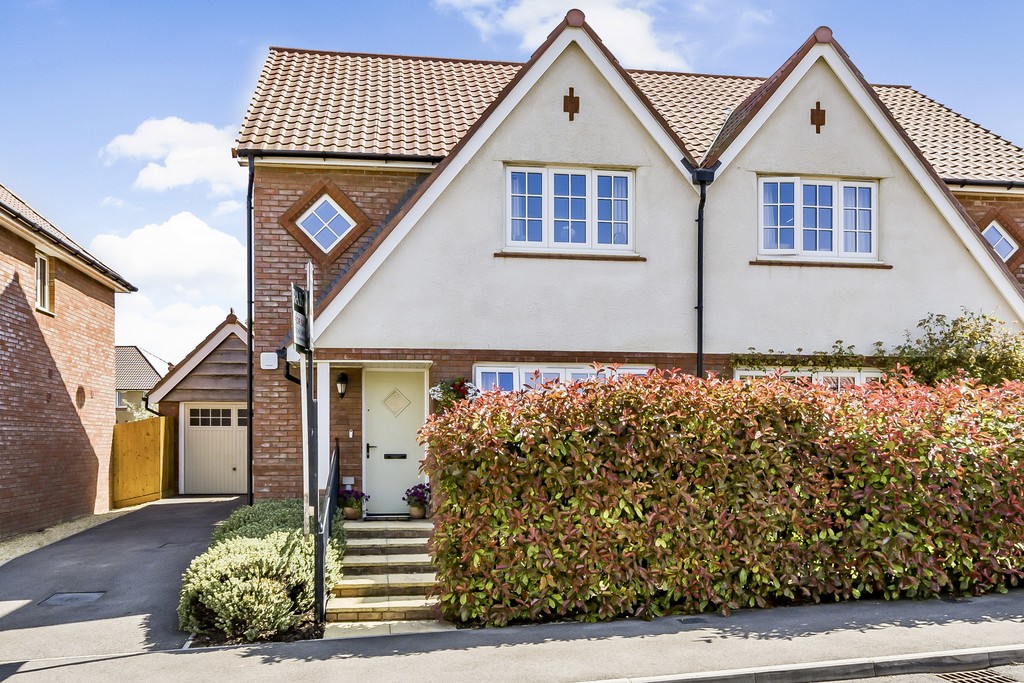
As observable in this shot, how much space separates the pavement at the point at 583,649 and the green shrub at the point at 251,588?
28 cm

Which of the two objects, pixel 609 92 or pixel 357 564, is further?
pixel 609 92

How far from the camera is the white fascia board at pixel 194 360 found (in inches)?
894

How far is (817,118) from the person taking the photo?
43.2 feet

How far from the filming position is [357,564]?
10.1m

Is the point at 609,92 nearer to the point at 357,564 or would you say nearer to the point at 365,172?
the point at 365,172

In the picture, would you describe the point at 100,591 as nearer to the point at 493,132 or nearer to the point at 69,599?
the point at 69,599

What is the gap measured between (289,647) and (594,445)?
3.49m

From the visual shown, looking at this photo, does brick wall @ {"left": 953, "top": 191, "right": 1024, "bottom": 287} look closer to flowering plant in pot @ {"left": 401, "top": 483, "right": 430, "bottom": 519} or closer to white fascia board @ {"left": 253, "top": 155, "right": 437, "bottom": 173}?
white fascia board @ {"left": 253, "top": 155, "right": 437, "bottom": 173}

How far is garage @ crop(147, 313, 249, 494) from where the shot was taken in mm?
22844

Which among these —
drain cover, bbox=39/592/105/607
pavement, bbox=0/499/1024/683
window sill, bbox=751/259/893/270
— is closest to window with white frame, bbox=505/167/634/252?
window sill, bbox=751/259/893/270

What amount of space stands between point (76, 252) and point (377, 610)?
12477mm

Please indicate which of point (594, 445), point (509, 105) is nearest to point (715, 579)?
point (594, 445)

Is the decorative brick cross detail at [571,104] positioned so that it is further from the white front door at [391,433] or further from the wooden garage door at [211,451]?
the wooden garage door at [211,451]

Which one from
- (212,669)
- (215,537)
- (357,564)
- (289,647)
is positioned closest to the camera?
(212,669)
